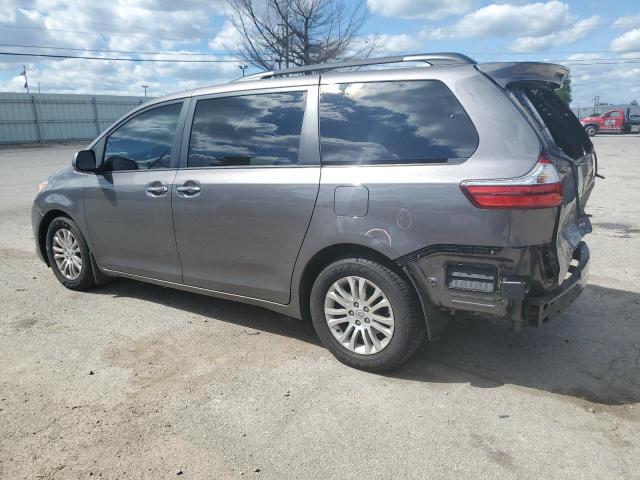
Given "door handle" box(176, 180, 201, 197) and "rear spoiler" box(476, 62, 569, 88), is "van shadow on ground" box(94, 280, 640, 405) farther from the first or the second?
"rear spoiler" box(476, 62, 569, 88)

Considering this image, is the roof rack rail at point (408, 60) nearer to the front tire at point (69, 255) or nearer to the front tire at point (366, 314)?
the front tire at point (366, 314)

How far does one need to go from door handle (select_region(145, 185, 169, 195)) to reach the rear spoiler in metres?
2.49

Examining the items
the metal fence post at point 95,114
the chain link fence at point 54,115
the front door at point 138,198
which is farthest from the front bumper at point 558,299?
the metal fence post at point 95,114

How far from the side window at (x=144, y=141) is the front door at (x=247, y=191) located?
0.25m

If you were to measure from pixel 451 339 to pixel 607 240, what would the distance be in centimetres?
408

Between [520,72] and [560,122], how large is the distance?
1.87 feet

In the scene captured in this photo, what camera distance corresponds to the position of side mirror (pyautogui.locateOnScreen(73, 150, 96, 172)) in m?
4.83

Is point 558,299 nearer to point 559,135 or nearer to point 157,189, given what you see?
point 559,135

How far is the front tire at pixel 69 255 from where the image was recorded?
519 cm

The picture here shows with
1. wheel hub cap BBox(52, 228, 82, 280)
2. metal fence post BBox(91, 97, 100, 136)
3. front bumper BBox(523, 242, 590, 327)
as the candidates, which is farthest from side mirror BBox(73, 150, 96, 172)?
metal fence post BBox(91, 97, 100, 136)

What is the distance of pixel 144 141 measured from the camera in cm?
466

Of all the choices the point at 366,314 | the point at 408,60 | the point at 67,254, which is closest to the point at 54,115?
the point at 67,254

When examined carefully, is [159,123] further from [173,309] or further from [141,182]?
[173,309]

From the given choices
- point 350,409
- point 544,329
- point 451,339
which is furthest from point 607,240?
point 350,409
